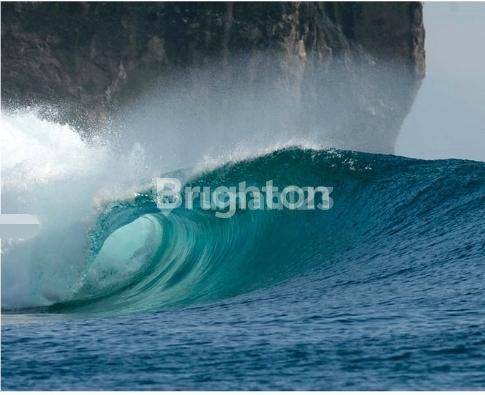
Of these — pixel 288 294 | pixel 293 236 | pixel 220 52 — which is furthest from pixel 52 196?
pixel 220 52

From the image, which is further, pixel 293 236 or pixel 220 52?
pixel 220 52

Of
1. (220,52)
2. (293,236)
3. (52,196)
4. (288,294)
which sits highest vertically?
(220,52)

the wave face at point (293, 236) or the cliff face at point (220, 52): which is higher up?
the cliff face at point (220, 52)

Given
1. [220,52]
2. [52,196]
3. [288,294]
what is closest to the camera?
[288,294]

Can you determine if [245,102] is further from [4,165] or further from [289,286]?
[289,286]

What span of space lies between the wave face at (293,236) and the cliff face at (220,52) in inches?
558

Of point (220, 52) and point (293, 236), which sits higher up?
point (220, 52)

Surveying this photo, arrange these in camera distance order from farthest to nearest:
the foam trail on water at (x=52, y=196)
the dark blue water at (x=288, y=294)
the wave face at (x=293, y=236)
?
the foam trail on water at (x=52, y=196) < the wave face at (x=293, y=236) < the dark blue water at (x=288, y=294)

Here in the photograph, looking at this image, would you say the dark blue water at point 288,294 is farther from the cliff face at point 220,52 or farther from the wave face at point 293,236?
the cliff face at point 220,52

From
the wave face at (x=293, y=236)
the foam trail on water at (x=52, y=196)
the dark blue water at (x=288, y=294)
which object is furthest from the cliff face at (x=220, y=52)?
the dark blue water at (x=288, y=294)

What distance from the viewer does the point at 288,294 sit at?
13.2m

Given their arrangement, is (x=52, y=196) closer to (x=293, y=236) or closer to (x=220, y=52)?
(x=293, y=236)

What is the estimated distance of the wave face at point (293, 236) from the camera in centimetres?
1456

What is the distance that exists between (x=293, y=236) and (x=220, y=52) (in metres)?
19.6
